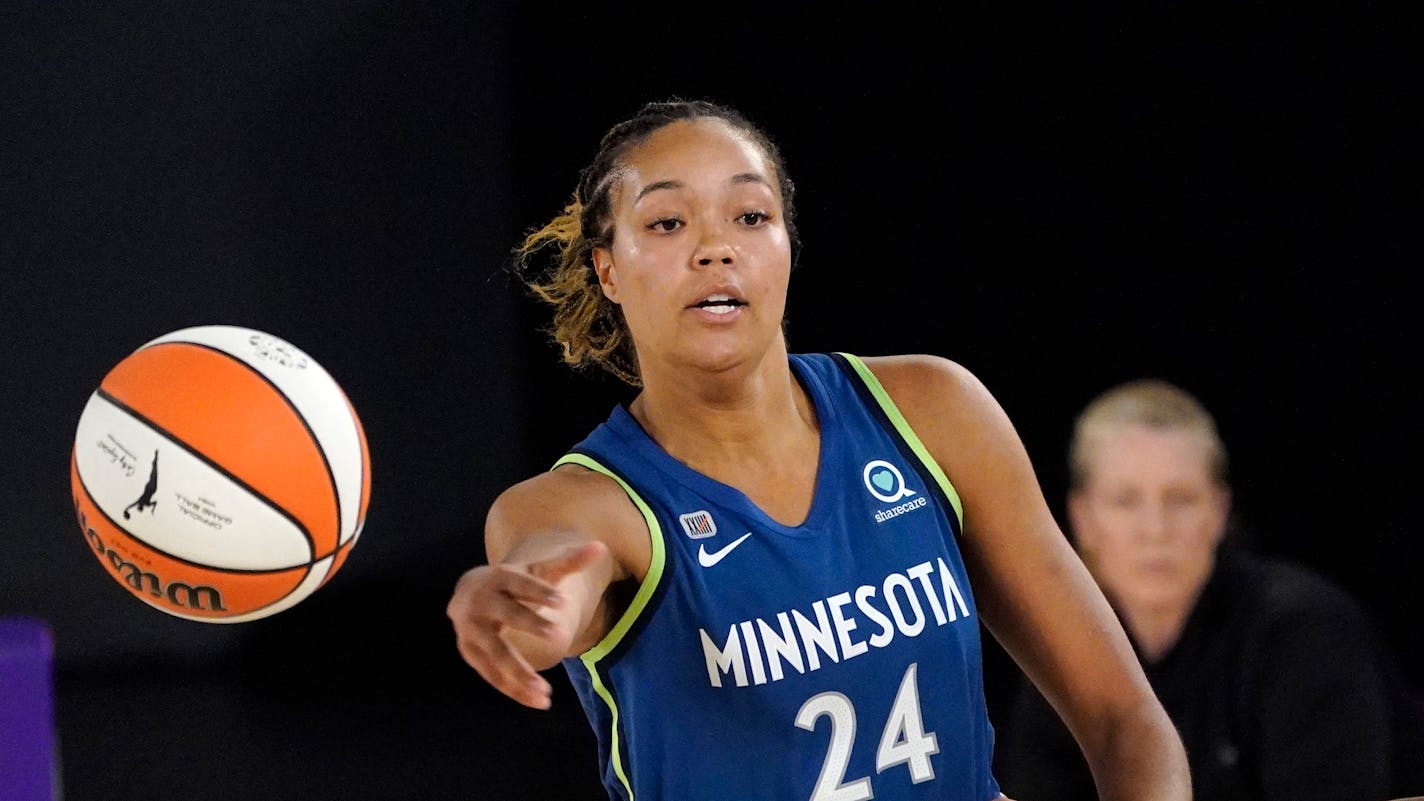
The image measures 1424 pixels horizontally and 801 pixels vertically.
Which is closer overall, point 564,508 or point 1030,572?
point 564,508

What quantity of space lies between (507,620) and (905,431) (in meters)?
0.61

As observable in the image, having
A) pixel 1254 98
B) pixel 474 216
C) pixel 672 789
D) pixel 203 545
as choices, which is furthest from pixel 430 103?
pixel 672 789

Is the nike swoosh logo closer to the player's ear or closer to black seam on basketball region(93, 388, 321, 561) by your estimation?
the player's ear

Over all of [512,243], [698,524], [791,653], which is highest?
[512,243]

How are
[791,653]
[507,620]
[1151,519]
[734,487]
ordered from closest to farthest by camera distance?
[507,620] → [791,653] → [734,487] → [1151,519]

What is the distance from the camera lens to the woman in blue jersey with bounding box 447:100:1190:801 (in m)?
1.45

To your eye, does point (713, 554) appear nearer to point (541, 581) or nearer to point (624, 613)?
point (624, 613)

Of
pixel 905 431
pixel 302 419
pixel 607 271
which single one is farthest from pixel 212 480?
pixel 905 431

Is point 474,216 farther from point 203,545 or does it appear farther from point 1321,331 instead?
point 203,545

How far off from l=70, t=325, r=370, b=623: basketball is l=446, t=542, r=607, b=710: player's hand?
121 centimetres

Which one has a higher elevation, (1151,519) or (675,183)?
(675,183)

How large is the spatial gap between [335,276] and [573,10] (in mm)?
1111

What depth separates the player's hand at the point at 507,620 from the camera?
3.51 feet

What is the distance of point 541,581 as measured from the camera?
113 centimetres
